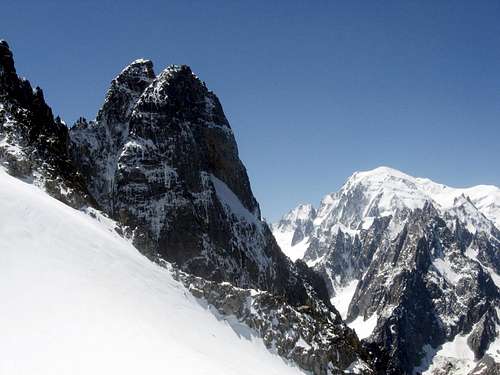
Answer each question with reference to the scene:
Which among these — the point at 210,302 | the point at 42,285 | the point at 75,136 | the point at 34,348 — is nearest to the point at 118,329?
the point at 42,285

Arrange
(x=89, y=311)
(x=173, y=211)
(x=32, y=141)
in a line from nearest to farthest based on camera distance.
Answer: (x=89, y=311), (x=32, y=141), (x=173, y=211)

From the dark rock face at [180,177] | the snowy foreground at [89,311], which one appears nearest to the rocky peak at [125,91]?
the dark rock face at [180,177]

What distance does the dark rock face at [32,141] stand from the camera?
192ft

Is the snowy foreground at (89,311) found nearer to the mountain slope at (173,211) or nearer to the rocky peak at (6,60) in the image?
the mountain slope at (173,211)

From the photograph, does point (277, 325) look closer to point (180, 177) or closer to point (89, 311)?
point (89, 311)

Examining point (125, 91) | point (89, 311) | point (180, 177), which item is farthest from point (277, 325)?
point (125, 91)

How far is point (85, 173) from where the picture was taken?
363 ft

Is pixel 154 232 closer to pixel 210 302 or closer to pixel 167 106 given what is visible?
pixel 167 106

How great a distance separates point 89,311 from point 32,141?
41.9 m

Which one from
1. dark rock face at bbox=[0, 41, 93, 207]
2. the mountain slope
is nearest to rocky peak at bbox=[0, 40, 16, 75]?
dark rock face at bbox=[0, 41, 93, 207]

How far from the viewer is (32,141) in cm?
6738

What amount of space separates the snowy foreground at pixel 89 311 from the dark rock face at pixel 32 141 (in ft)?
46.8

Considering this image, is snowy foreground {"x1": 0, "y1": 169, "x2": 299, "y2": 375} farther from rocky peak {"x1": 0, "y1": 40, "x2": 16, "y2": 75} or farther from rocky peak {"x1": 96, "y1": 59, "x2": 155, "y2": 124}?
rocky peak {"x1": 96, "y1": 59, "x2": 155, "y2": 124}

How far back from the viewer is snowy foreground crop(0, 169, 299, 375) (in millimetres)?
24589
